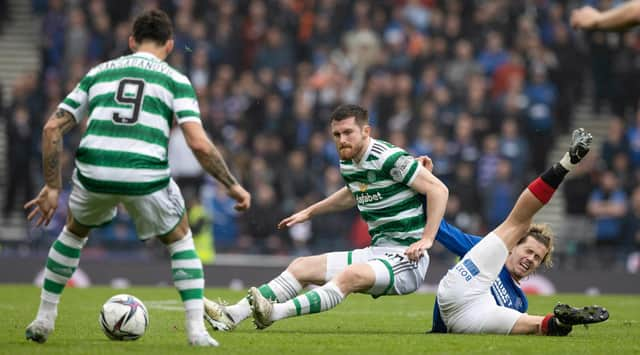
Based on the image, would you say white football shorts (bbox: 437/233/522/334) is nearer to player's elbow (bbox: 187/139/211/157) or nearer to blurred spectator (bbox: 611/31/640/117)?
player's elbow (bbox: 187/139/211/157)

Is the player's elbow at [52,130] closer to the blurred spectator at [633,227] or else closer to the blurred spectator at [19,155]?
the blurred spectator at [19,155]

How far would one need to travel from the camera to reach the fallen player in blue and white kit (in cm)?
837

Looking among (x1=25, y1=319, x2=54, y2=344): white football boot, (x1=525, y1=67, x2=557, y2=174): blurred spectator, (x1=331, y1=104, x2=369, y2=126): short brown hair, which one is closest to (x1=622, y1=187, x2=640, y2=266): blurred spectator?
(x1=525, y1=67, x2=557, y2=174): blurred spectator

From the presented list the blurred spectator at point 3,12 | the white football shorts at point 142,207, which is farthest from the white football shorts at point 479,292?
the blurred spectator at point 3,12

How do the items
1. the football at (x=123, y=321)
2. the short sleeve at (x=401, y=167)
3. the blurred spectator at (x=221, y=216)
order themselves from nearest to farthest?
the football at (x=123, y=321)
the short sleeve at (x=401, y=167)
the blurred spectator at (x=221, y=216)

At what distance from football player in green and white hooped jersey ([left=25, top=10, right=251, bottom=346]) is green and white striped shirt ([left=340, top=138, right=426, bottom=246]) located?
77.8 inches

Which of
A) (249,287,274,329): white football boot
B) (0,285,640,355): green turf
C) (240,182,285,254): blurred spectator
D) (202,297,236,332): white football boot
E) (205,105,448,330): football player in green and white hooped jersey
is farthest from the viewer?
(240,182,285,254): blurred spectator

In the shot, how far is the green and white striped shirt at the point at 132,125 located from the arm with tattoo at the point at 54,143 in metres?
0.15

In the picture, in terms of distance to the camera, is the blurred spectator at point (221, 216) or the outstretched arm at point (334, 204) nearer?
the outstretched arm at point (334, 204)

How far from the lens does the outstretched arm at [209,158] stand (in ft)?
23.1

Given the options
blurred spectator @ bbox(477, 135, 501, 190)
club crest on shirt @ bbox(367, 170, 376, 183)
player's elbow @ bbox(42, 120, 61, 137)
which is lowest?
blurred spectator @ bbox(477, 135, 501, 190)

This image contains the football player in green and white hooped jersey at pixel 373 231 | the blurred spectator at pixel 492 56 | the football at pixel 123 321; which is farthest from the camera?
the blurred spectator at pixel 492 56

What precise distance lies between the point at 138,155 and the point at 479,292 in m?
2.94

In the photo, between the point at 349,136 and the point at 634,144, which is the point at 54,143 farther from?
the point at 634,144
